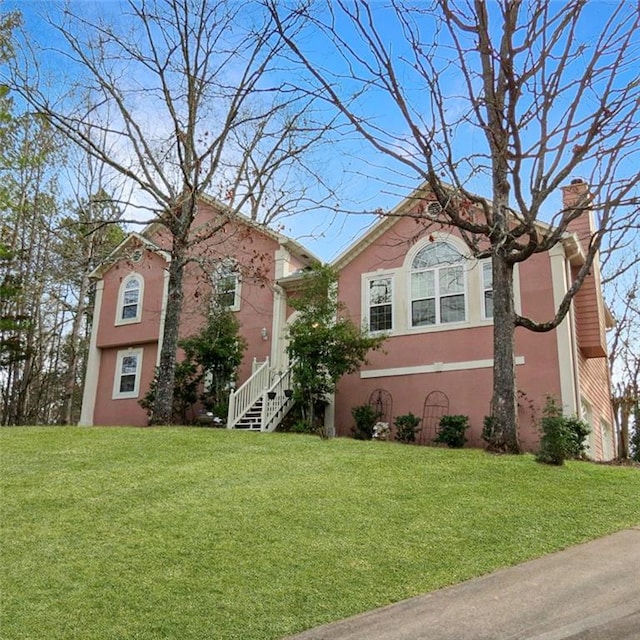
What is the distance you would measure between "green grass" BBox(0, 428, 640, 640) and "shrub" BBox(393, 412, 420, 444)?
9.46 ft

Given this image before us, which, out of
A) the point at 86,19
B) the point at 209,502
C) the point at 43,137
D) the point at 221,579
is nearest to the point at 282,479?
the point at 209,502

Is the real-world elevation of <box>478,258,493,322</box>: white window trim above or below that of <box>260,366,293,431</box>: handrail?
above

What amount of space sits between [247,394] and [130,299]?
6.70m

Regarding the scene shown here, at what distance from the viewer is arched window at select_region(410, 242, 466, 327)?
43.9 feet

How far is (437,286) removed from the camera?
1369 cm

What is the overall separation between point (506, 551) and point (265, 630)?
8.19 ft

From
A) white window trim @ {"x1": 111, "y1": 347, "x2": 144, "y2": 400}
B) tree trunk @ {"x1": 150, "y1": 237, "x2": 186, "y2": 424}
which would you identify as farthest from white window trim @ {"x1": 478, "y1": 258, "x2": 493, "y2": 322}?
white window trim @ {"x1": 111, "y1": 347, "x2": 144, "y2": 400}

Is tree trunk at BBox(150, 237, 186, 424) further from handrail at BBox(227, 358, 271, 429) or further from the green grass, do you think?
the green grass

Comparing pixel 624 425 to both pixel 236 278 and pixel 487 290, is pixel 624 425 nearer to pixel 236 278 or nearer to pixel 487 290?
pixel 487 290

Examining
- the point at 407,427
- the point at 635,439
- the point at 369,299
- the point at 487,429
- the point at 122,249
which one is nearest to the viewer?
the point at 487,429

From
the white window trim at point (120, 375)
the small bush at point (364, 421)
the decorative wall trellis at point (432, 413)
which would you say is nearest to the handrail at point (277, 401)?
the small bush at point (364, 421)

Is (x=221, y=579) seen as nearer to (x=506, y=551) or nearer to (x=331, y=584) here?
(x=331, y=584)

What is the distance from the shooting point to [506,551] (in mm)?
5395

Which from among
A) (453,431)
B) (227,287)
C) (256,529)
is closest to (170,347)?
(227,287)
